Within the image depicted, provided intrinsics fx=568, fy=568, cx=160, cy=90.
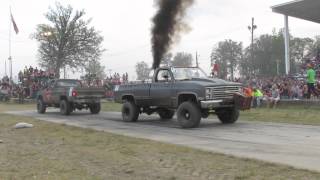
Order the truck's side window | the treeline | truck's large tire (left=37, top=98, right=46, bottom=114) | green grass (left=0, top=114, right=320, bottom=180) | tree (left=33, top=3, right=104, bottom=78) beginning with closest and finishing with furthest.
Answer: green grass (left=0, top=114, right=320, bottom=180) < the truck's side window < truck's large tire (left=37, top=98, right=46, bottom=114) < tree (left=33, top=3, right=104, bottom=78) < the treeline

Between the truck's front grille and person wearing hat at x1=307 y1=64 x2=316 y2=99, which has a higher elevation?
person wearing hat at x1=307 y1=64 x2=316 y2=99

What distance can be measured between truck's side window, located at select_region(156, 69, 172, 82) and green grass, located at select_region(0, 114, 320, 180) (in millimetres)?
3985

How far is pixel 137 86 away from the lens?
19500mm

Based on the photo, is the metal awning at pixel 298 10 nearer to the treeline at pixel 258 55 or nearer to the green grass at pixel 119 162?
the green grass at pixel 119 162

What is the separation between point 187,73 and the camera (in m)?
17.9

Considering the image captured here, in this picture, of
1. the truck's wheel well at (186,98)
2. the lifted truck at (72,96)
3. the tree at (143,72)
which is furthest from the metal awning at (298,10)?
the truck's wheel well at (186,98)

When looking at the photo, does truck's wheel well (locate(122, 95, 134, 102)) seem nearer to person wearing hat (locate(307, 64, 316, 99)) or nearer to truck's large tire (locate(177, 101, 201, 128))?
truck's large tire (locate(177, 101, 201, 128))

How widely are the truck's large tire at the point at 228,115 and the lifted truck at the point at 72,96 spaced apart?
331 inches

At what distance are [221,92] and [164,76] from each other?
2.35m

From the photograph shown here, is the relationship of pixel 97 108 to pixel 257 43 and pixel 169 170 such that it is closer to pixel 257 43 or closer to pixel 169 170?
pixel 169 170

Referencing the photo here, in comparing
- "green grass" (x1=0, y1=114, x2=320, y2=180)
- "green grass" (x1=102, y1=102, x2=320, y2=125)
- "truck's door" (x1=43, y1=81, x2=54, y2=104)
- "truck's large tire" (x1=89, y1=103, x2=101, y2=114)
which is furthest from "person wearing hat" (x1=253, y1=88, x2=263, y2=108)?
Result: "green grass" (x1=0, y1=114, x2=320, y2=180)

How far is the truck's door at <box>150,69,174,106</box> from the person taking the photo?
17766 millimetres

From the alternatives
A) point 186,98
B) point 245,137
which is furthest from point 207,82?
point 245,137

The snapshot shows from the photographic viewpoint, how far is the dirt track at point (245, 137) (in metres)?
10.6
